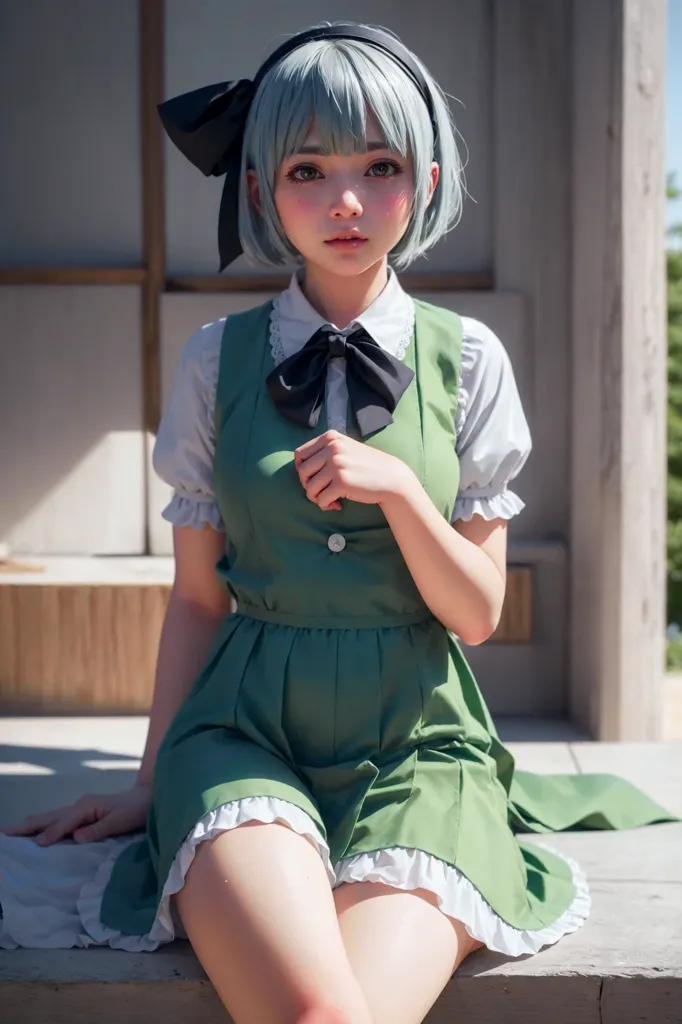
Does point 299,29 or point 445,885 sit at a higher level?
point 299,29

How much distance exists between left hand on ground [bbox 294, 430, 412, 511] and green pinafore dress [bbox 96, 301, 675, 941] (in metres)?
0.08

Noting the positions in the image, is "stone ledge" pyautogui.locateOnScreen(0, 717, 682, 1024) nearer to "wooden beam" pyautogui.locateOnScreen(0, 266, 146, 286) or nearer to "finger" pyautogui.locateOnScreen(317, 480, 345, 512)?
"finger" pyautogui.locateOnScreen(317, 480, 345, 512)

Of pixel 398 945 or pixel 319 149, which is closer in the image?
pixel 398 945

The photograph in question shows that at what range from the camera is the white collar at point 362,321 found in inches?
77.8

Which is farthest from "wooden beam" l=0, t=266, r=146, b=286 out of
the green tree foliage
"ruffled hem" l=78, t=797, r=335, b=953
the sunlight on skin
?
the green tree foliage

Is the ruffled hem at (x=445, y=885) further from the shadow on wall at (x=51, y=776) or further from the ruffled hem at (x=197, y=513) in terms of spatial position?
the shadow on wall at (x=51, y=776)

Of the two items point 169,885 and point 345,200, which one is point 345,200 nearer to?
point 345,200

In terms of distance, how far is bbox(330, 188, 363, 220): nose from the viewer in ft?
5.94

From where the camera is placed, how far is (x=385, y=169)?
1860 mm

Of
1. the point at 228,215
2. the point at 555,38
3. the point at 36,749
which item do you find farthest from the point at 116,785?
the point at 555,38

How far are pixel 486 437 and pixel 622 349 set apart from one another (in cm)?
98

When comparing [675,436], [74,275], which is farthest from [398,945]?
[675,436]

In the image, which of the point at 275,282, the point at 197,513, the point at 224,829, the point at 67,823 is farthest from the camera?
the point at 275,282

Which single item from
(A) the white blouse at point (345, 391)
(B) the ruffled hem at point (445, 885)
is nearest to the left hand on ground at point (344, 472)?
(A) the white blouse at point (345, 391)
